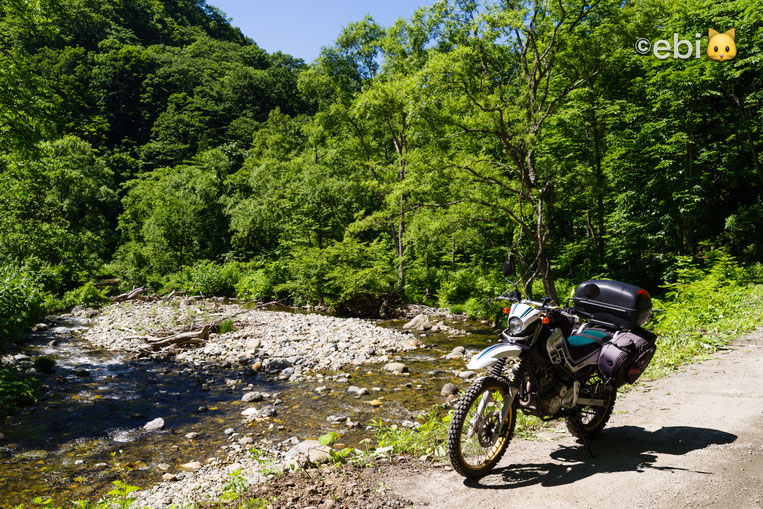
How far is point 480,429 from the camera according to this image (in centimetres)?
358

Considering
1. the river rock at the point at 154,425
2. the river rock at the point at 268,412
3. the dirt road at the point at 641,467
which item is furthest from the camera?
the river rock at the point at 268,412

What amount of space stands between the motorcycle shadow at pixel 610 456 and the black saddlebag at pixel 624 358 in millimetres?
557

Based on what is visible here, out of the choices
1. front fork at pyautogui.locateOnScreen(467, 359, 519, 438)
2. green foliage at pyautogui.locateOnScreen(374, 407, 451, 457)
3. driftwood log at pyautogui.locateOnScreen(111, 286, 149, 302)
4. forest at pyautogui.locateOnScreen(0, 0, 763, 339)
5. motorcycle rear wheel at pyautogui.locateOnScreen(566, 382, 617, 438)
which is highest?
forest at pyautogui.locateOnScreen(0, 0, 763, 339)

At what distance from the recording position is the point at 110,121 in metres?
63.7

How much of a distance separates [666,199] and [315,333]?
13.7 metres

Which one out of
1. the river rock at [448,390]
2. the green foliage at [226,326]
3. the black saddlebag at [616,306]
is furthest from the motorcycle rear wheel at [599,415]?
the green foliage at [226,326]

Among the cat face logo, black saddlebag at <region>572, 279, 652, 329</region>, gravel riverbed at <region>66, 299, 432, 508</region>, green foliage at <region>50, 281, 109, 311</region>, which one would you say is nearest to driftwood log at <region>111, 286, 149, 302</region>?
green foliage at <region>50, 281, 109, 311</region>

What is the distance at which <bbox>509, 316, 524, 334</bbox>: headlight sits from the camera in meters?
3.50

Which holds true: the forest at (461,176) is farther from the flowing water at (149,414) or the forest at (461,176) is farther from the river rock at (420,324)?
the river rock at (420,324)

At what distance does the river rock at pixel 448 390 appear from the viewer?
27.1 ft

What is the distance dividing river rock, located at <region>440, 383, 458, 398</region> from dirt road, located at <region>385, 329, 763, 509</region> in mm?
3658

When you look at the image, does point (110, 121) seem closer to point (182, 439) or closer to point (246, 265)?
point (246, 265)

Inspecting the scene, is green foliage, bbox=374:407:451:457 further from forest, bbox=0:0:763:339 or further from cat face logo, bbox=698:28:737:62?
cat face logo, bbox=698:28:737:62

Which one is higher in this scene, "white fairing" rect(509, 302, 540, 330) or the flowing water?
"white fairing" rect(509, 302, 540, 330)
